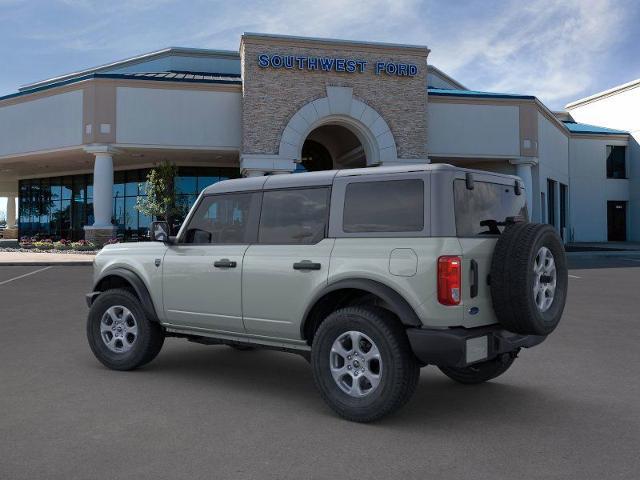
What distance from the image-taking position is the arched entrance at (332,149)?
32688 millimetres

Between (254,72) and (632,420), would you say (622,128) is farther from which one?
(632,420)

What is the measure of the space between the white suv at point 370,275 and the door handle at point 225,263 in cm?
2

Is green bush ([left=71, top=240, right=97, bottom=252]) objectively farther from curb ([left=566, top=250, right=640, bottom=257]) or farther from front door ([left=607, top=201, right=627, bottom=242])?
front door ([left=607, top=201, right=627, bottom=242])

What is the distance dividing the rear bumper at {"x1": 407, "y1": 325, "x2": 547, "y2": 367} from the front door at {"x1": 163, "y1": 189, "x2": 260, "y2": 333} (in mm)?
1767

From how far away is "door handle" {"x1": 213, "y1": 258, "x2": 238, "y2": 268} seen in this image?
213 inches

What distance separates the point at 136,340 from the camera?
20.2 feet

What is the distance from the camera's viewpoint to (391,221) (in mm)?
4672

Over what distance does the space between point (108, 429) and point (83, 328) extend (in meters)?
4.75

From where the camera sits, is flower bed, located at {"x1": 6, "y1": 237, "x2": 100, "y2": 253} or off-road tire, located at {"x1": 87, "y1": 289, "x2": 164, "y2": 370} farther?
flower bed, located at {"x1": 6, "y1": 237, "x2": 100, "y2": 253}

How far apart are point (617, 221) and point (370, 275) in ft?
148

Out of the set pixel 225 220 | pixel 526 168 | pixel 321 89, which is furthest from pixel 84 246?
pixel 225 220

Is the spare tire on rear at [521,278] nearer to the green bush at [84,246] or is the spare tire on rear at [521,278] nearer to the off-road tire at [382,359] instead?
the off-road tire at [382,359]

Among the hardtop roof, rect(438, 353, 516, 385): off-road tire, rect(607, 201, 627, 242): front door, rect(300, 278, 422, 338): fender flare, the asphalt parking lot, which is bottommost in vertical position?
the asphalt parking lot

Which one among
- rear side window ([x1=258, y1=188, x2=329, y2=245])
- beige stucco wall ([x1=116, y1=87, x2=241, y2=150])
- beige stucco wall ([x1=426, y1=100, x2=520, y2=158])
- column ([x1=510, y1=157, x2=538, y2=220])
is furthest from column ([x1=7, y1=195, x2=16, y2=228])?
rear side window ([x1=258, y1=188, x2=329, y2=245])
